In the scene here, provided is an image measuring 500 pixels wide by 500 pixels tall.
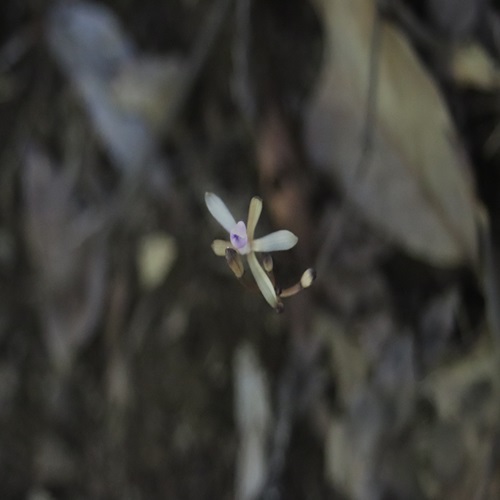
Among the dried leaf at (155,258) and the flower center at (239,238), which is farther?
the dried leaf at (155,258)

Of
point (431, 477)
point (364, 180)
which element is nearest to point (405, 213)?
point (364, 180)

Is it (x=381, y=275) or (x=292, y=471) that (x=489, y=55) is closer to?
(x=381, y=275)

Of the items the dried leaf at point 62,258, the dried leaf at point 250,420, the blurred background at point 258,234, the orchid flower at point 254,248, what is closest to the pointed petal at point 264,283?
the orchid flower at point 254,248

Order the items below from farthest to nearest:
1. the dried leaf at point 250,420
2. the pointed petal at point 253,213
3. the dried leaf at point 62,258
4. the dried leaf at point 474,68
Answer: the dried leaf at point 62,258, the dried leaf at point 250,420, the dried leaf at point 474,68, the pointed petal at point 253,213

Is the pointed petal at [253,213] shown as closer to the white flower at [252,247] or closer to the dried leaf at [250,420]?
the white flower at [252,247]

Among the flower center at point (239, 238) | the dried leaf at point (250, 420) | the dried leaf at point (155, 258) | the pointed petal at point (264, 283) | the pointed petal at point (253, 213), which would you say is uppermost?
the pointed petal at point (253, 213)

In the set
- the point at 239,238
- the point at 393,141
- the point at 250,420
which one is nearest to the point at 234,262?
the point at 239,238

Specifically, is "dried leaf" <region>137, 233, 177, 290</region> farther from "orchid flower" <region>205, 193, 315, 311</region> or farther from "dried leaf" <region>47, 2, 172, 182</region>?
"orchid flower" <region>205, 193, 315, 311</region>
